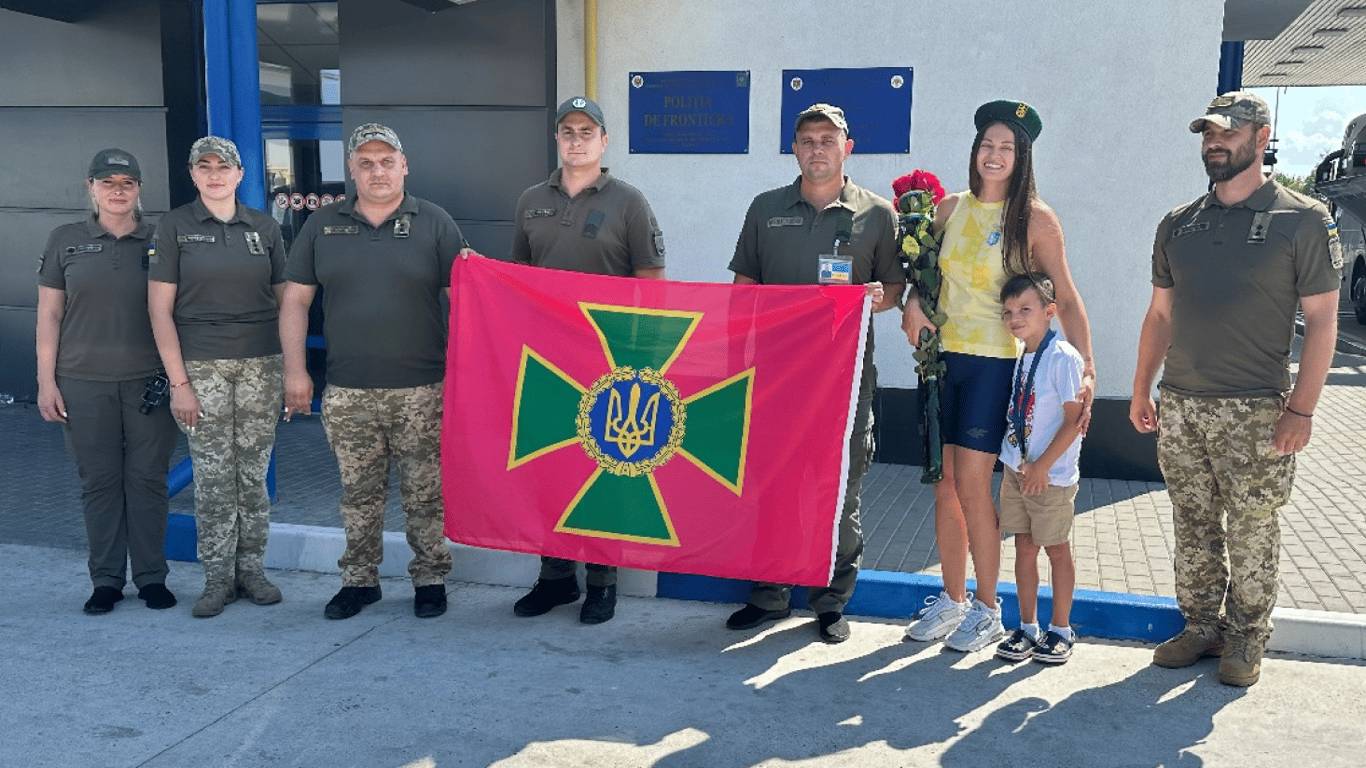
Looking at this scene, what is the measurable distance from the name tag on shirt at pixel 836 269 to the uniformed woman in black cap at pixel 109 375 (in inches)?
111

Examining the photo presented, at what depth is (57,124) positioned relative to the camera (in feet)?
31.9

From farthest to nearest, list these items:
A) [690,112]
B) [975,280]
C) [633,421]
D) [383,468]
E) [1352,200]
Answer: [1352,200] → [690,112] → [383,468] → [633,421] → [975,280]

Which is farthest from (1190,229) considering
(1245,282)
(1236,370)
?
(1236,370)

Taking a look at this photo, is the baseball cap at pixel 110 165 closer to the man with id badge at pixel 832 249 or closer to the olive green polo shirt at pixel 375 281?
the olive green polo shirt at pixel 375 281

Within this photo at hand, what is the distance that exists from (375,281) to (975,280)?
7.74 feet

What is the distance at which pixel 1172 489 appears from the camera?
446 centimetres

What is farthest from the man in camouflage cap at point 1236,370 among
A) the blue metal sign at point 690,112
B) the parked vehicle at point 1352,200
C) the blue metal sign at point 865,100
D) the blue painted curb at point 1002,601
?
the parked vehicle at point 1352,200

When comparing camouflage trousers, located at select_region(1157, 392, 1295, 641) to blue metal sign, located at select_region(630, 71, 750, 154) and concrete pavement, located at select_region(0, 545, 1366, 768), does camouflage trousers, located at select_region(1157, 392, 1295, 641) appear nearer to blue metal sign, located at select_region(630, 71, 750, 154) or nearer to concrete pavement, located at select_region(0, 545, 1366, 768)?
concrete pavement, located at select_region(0, 545, 1366, 768)

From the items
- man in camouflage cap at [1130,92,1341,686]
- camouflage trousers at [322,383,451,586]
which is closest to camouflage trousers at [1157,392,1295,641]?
man in camouflage cap at [1130,92,1341,686]

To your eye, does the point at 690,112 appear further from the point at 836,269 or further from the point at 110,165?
the point at 110,165

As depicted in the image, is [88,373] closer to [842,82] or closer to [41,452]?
[41,452]

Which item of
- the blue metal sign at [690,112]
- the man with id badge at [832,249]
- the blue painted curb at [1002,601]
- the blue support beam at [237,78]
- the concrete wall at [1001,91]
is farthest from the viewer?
the blue metal sign at [690,112]

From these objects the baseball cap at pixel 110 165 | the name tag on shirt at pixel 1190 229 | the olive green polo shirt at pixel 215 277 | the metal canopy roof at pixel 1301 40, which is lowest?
A: the olive green polo shirt at pixel 215 277

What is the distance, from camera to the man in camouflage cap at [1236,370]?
158 inches
